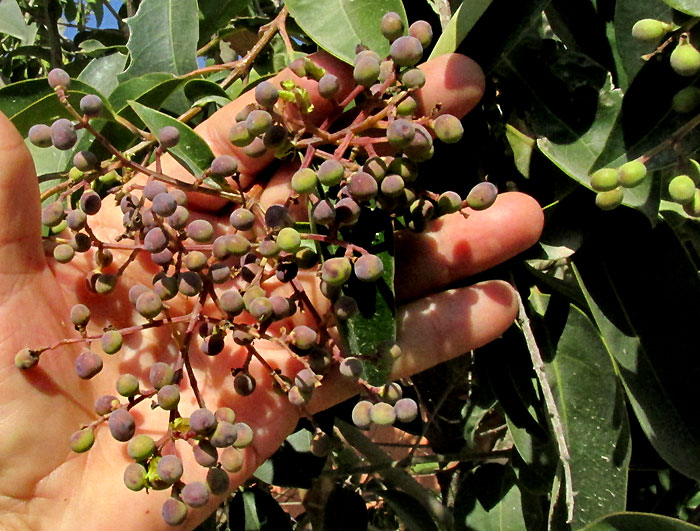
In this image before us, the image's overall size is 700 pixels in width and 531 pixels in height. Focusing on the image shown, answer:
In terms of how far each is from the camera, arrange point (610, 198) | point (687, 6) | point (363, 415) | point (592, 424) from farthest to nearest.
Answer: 1. point (592, 424)
2. point (363, 415)
3. point (610, 198)
4. point (687, 6)

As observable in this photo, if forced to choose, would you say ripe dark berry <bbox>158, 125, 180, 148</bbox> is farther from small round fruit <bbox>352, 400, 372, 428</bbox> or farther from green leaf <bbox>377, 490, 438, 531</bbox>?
green leaf <bbox>377, 490, 438, 531</bbox>

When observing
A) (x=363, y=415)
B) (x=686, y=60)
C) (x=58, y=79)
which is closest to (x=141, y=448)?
(x=363, y=415)

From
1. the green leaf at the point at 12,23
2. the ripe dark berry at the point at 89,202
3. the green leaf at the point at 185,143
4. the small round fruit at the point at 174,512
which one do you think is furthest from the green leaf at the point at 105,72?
the small round fruit at the point at 174,512

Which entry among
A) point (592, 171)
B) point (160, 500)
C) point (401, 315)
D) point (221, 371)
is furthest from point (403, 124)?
point (160, 500)

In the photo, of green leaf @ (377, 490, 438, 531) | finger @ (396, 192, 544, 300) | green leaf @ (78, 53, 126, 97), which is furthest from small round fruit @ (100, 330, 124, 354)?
green leaf @ (377, 490, 438, 531)

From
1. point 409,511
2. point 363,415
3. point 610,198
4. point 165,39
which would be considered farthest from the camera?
point 409,511

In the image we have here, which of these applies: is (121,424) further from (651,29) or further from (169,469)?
(651,29)

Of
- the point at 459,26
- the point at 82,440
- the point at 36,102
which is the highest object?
the point at 459,26
